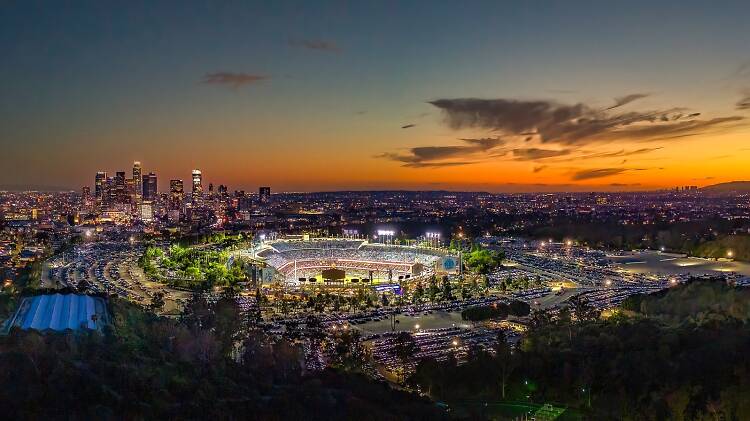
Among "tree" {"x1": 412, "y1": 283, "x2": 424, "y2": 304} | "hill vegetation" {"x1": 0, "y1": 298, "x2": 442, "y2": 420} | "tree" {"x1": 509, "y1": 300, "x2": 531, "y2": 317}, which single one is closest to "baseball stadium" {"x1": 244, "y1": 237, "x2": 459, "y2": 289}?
"tree" {"x1": 412, "y1": 283, "x2": 424, "y2": 304}

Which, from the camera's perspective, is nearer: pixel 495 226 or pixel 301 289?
pixel 301 289

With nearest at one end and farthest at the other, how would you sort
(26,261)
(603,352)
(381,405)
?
1. (381,405)
2. (603,352)
3. (26,261)

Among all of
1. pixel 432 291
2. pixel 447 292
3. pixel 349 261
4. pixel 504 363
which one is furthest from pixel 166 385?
pixel 349 261

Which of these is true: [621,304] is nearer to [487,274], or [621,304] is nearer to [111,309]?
[487,274]

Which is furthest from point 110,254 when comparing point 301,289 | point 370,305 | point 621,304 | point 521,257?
point 621,304

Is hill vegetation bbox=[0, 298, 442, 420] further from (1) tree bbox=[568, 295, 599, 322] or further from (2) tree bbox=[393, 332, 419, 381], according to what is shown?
(1) tree bbox=[568, 295, 599, 322]

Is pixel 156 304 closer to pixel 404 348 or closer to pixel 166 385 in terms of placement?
pixel 404 348
